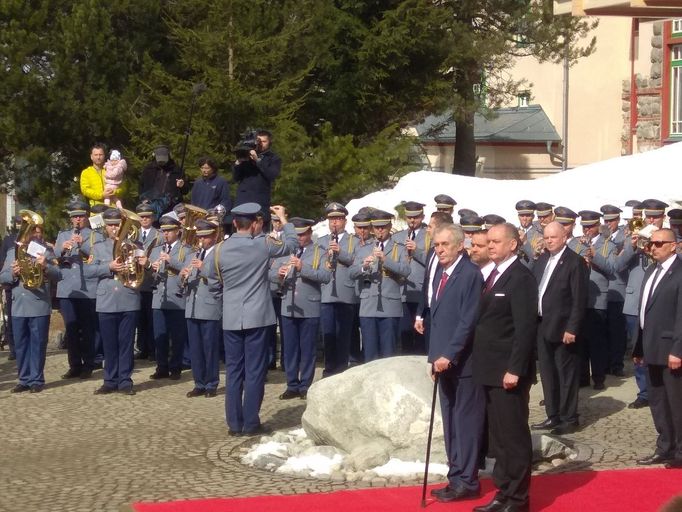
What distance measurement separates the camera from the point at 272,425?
11.2 m

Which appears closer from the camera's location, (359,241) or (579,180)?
(359,241)

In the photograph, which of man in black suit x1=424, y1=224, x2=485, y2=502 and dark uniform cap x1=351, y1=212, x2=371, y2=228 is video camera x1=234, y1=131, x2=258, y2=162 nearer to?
dark uniform cap x1=351, y1=212, x2=371, y2=228

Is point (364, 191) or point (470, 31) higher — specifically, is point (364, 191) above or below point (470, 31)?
below

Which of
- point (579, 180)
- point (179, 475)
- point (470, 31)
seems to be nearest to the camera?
point (179, 475)

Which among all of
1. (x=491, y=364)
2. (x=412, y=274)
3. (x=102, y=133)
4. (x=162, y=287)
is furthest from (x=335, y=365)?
(x=102, y=133)

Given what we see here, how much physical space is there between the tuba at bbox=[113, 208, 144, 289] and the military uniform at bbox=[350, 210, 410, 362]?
2.21 m

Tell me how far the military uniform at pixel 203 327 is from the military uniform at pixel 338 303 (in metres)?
1.27

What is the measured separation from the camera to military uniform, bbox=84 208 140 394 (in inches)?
506

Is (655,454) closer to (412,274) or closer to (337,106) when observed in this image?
(412,274)

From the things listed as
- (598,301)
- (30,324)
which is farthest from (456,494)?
(30,324)

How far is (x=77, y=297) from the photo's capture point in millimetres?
13812

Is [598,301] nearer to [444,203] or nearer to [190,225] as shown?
[444,203]

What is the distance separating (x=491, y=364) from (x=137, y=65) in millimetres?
14350

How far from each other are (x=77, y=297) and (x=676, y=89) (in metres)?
18.3
